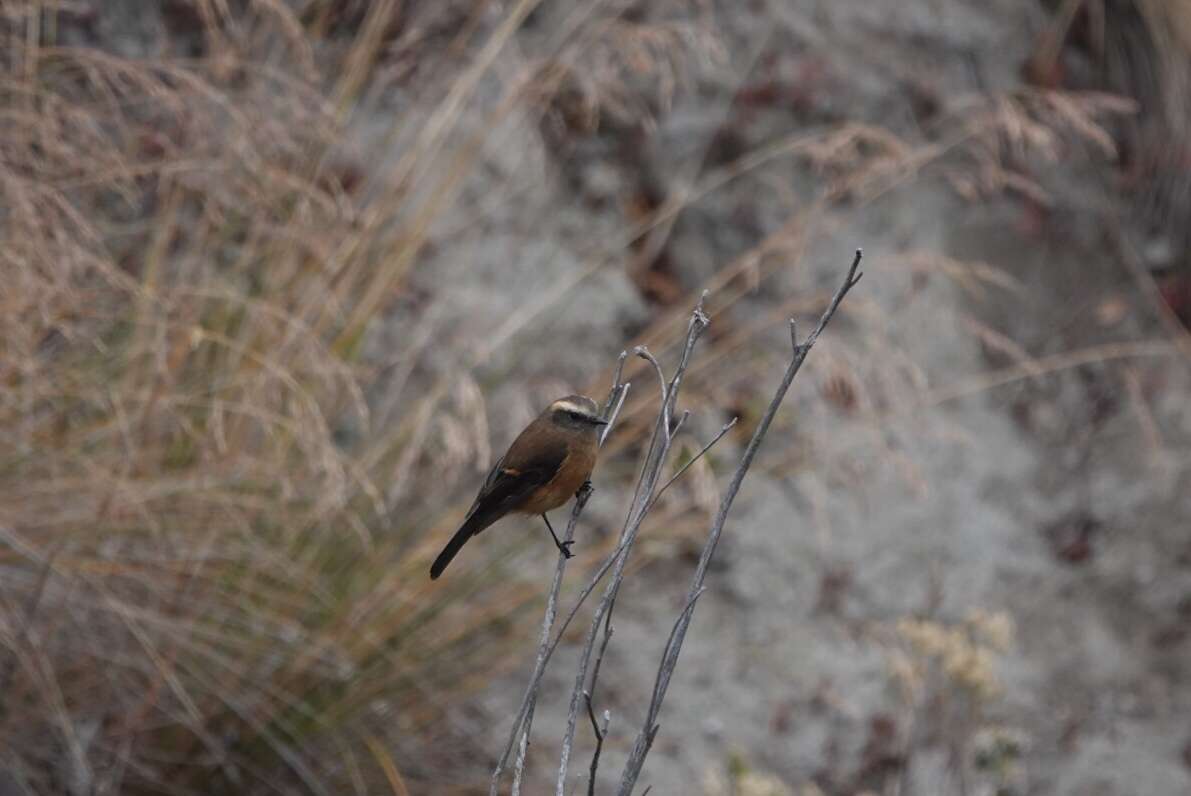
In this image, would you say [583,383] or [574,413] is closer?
[574,413]

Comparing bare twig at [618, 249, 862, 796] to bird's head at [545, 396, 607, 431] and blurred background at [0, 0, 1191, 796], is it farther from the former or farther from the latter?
blurred background at [0, 0, 1191, 796]

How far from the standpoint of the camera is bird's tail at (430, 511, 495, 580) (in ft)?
7.34

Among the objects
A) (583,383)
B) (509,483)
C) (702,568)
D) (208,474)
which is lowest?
(583,383)

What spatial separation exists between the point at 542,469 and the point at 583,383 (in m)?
2.36

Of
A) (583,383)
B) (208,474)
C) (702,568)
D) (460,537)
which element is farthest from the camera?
(583,383)

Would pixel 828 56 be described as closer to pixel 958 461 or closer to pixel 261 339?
pixel 958 461

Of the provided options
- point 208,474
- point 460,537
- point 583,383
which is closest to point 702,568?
point 460,537

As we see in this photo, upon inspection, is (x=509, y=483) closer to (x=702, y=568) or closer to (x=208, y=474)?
(x=702, y=568)

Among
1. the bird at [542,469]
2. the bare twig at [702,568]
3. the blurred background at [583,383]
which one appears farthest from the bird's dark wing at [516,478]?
the bare twig at [702,568]

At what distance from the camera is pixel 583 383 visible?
183 inches

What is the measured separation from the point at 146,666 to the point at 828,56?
3.46 metres

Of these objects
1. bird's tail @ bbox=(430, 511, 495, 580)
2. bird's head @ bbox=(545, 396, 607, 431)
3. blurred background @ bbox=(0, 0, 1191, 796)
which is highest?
bird's head @ bbox=(545, 396, 607, 431)

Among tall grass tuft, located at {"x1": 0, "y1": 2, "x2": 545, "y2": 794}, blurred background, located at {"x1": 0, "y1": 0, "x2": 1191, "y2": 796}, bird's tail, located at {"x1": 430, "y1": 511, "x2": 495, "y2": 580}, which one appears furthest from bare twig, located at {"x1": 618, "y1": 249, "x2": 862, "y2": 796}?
tall grass tuft, located at {"x1": 0, "y1": 2, "x2": 545, "y2": 794}

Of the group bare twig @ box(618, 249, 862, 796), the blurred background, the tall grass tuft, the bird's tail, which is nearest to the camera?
bare twig @ box(618, 249, 862, 796)
